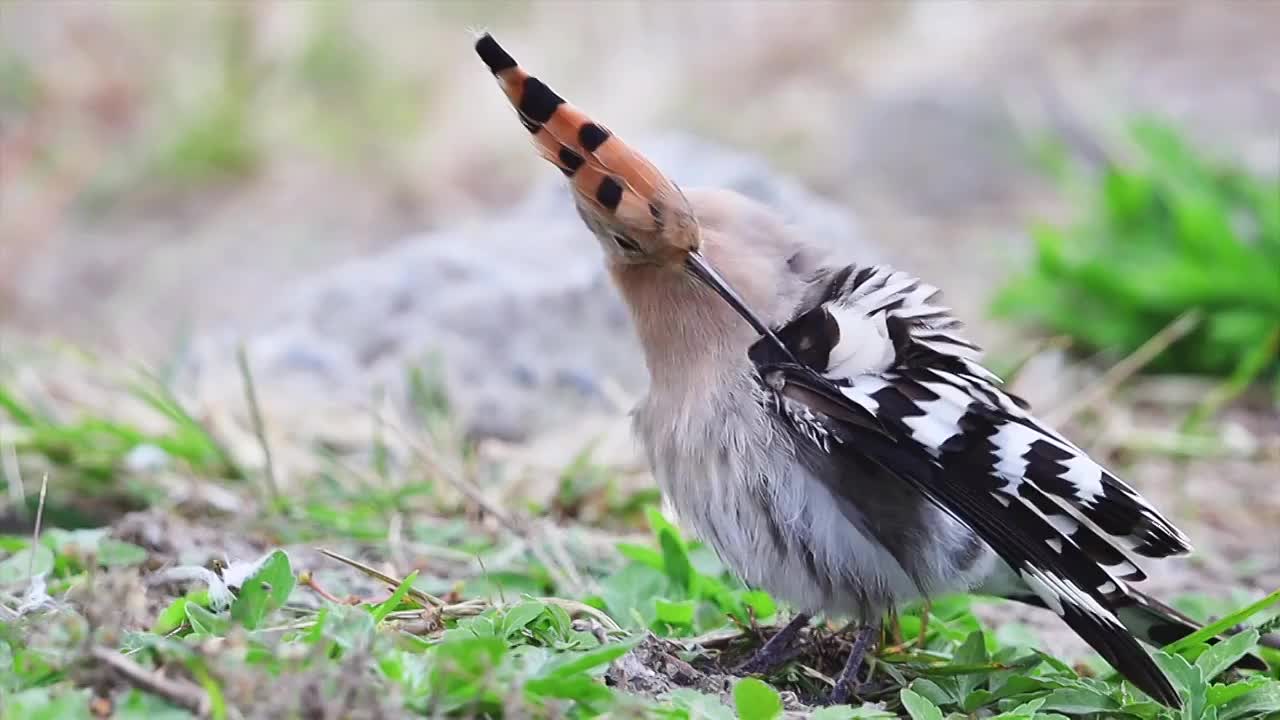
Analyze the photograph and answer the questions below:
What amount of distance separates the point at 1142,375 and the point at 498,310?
85.8 inches

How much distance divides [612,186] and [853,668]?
2.77 ft

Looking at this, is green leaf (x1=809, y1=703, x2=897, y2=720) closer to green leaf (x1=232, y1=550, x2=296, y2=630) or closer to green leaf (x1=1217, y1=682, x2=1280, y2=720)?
green leaf (x1=1217, y1=682, x2=1280, y2=720)

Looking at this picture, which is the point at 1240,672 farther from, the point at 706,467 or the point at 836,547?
the point at 706,467

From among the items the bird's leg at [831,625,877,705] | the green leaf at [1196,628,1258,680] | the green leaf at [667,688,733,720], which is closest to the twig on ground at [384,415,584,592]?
the bird's leg at [831,625,877,705]

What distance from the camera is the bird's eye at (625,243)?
93.4 inches

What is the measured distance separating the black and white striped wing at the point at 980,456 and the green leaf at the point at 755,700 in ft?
1.52

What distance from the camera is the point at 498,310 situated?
4.64 m

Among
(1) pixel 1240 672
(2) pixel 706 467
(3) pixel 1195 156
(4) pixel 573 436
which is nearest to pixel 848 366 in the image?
(2) pixel 706 467

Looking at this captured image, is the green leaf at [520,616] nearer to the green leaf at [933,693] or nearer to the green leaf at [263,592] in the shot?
the green leaf at [263,592]

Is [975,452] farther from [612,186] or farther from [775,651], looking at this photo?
[612,186]

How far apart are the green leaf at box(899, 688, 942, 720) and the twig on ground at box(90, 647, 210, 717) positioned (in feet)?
3.12

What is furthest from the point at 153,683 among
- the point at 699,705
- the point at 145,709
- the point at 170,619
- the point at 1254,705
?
the point at 1254,705

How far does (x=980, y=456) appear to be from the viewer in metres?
2.20

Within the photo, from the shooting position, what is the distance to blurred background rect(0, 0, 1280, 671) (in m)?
4.09
